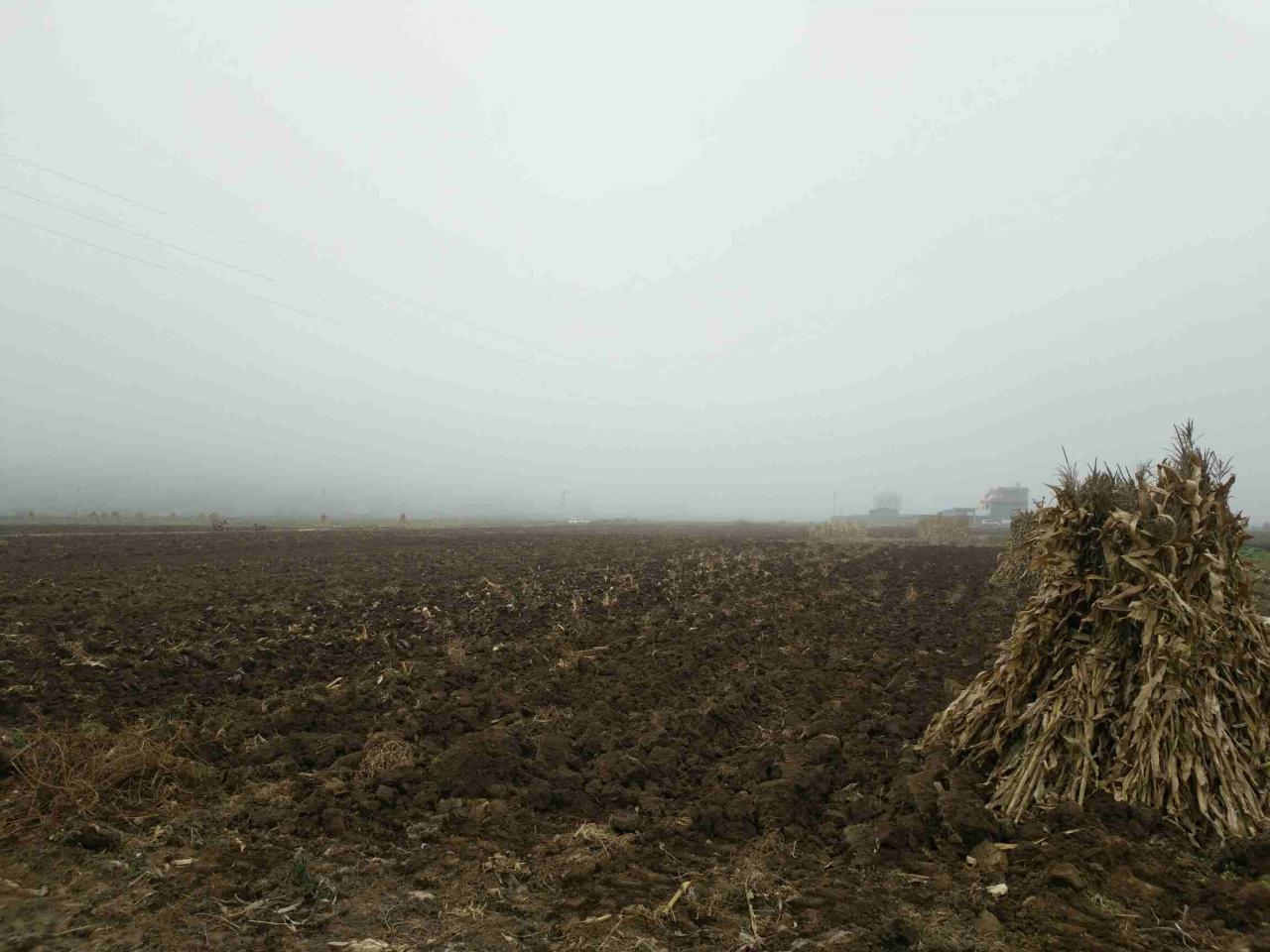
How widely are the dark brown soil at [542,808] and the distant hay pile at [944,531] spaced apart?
36841 mm

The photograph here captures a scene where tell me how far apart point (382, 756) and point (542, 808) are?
60.5 inches

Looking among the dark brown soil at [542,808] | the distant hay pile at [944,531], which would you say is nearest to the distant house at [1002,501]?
the distant hay pile at [944,531]

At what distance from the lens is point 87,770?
4977mm

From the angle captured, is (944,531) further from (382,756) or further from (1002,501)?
(1002,501)

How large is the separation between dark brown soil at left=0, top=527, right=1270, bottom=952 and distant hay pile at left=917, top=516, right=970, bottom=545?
121ft

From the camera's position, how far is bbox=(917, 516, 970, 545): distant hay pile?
4438 cm

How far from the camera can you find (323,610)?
1175 cm

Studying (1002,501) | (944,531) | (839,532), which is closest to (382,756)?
(944,531)

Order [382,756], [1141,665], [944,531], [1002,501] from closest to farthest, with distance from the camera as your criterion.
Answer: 1. [1141,665]
2. [382,756]
3. [944,531]
4. [1002,501]

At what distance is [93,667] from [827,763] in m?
8.35

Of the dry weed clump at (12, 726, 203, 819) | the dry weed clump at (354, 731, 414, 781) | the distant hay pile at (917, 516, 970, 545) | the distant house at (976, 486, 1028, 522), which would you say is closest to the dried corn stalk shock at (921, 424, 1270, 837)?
the dry weed clump at (354, 731, 414, 781)

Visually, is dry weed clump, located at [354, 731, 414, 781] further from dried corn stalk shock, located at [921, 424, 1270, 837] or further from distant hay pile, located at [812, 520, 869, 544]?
distant hay pile, located at [812, 520, 869, 544]

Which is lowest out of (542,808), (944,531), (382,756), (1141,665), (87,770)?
(542,808)

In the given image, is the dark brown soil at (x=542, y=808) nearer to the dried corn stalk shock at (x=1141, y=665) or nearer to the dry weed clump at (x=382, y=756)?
the dry weed clump at (x=382, y=756)
